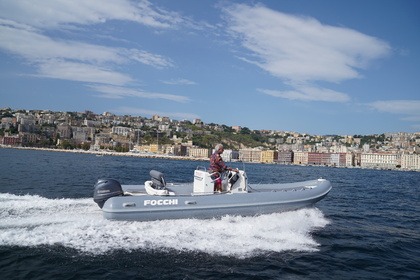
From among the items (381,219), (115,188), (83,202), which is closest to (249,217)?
(115,188)

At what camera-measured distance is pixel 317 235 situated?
9844mm

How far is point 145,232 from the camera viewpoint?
26.9ft

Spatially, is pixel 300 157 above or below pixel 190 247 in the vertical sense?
below

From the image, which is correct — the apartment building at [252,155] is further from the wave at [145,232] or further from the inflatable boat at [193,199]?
the wave at [145,232]

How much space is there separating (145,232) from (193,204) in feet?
5.15

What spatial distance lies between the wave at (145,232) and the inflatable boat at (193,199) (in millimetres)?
212

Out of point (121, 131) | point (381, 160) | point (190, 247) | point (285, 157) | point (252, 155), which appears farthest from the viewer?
point (121, 131)

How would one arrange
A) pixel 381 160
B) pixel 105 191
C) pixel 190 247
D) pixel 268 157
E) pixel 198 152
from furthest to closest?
pixel 268 157, pixel 198 152, pixel 381 160, pixel 105 191, pixel 190 247

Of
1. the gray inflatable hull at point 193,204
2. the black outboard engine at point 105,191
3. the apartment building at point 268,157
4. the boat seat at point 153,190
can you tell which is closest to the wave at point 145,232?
the gray inflatable hull at point 193,204

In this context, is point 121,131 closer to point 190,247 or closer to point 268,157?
point 268,157

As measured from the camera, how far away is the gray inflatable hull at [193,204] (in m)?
8.79

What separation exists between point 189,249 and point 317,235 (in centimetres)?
407

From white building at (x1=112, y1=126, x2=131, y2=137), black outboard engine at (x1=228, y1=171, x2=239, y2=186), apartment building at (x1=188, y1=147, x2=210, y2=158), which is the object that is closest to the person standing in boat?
black outboard engine at (x1=228, y1=171, x2=239, y2=186)

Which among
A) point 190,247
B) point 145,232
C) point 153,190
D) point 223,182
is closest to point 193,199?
point 153,190
